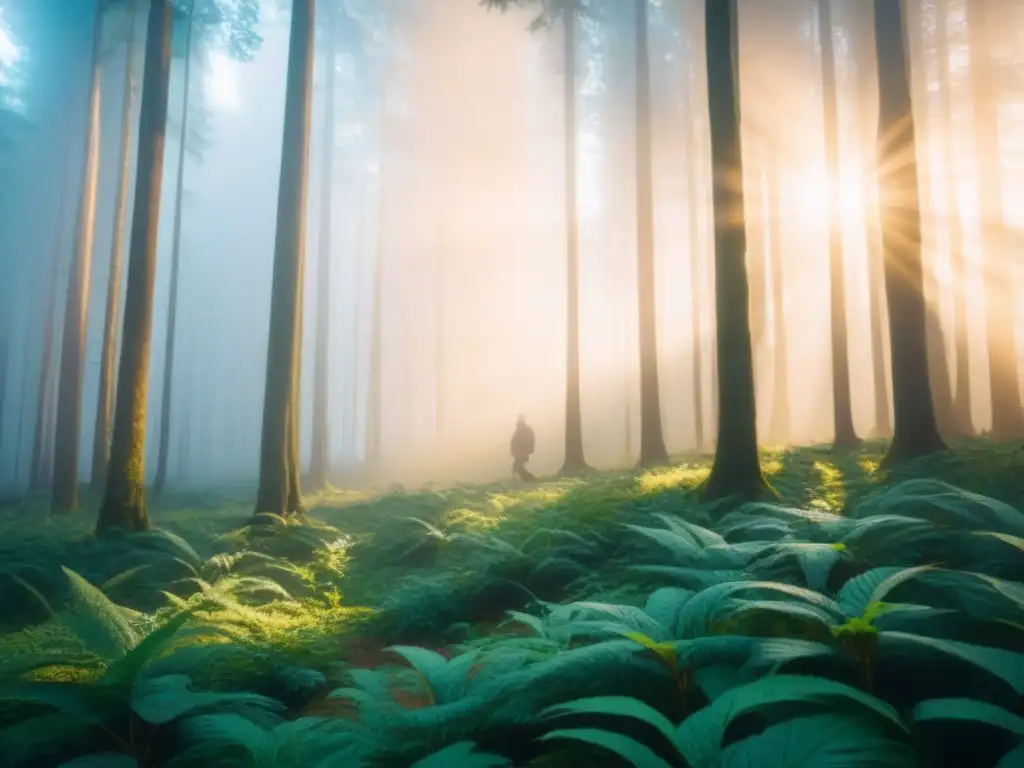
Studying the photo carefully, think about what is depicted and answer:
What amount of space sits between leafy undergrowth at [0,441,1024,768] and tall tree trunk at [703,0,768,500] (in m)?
0.71

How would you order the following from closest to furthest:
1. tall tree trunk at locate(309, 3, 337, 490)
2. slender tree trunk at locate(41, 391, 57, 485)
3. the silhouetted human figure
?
the silhouetted human figure → tall tree trunk at locate(309, 3, 337, 490) → slender tree trunk at locate(41, 391, 57, 485)

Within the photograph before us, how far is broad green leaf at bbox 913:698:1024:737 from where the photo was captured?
1.60 m

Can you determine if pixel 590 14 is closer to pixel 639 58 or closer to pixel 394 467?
pixel 639 58

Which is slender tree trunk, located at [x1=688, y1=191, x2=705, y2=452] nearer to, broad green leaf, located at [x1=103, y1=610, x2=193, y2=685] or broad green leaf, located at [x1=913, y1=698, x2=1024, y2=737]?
broad green leaf, located at [x1=913, y1=698, x2=1024, y2=737]

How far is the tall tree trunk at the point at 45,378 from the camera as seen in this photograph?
2120 cm

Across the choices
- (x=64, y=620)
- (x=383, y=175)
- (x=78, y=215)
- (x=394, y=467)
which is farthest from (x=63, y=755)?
(x=394, y=467)

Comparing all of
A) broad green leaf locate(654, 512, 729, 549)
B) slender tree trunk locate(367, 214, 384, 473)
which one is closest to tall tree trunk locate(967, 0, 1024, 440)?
broad green leaf locate(654, 512, 729, 549)

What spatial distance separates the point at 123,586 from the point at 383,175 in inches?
1081

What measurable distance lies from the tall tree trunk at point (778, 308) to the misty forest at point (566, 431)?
13cm

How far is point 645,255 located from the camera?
16500 mm

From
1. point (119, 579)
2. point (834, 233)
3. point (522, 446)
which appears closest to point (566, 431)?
point (522, 446)

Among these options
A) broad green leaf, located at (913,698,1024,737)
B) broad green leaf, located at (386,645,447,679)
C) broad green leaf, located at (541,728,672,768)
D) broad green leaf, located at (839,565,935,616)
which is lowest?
broad green leaf, located at (386,645,447,679)

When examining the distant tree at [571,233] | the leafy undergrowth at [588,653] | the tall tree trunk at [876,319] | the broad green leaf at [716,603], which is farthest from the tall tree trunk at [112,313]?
the tall tree trunk at [876,319]

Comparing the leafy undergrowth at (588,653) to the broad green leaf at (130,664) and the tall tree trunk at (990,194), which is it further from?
the tall tree trunk at (990,194)
